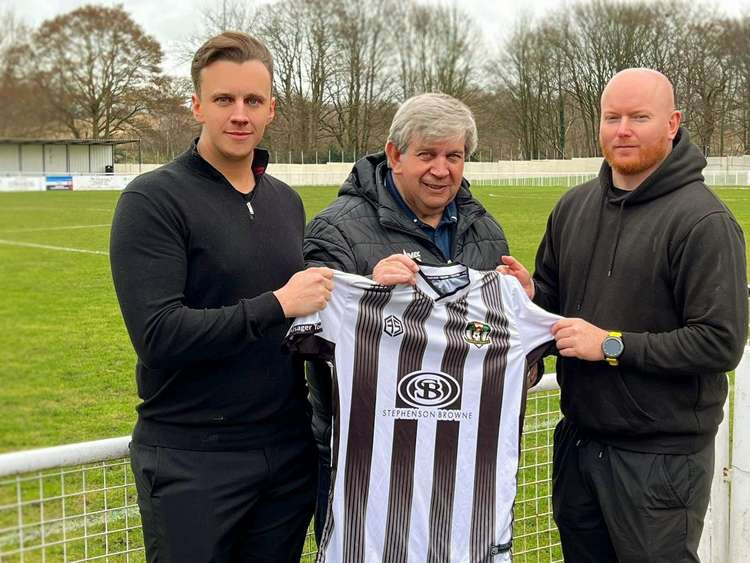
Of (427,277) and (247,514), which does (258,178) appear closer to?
(427,277)

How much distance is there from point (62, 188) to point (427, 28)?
202 ft

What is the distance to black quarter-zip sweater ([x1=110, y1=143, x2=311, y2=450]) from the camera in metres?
2.33

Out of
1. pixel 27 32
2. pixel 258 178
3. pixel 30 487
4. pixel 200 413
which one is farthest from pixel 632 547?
pixel 27 32

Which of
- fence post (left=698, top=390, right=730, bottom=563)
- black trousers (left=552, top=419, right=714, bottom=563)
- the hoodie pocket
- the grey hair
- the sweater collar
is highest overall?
the grey hair

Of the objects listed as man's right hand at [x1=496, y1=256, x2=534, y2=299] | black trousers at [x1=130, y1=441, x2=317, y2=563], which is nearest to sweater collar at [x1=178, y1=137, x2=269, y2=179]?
black trousers at [x1=130, y1=441, x2=317, y2=563]

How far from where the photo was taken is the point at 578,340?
2.71 meters

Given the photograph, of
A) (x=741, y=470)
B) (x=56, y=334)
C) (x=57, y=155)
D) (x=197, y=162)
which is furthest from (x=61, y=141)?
(x=741, y=470)

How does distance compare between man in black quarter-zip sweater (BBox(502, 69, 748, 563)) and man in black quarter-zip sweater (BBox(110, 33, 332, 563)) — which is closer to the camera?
man in black quarter-zip sweater (BBox(110, 33, 332, 563))

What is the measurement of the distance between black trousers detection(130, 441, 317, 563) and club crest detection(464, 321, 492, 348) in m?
0.64

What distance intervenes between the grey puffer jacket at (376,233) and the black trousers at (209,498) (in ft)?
2.08

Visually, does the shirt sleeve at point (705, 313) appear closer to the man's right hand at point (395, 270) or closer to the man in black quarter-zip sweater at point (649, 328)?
the man in black quarter-zip sweater at point (649, 328)

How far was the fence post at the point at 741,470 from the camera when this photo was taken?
345 centimetres

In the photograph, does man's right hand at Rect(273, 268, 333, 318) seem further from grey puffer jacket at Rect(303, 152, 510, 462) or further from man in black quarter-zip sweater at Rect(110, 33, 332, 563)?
grey puffer jacket at Rect(303, 152, 510, 462)

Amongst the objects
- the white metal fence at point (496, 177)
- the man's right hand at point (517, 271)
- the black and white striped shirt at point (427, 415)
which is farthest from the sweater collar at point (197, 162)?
the white metal fence at point (496, 177)
